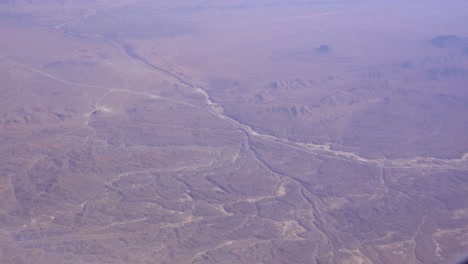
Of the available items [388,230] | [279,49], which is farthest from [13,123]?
[279,49]

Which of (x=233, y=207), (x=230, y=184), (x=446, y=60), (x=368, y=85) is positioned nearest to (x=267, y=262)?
(x=233, y=207)

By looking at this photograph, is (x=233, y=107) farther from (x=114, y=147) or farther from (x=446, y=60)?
(x=446, y=60)

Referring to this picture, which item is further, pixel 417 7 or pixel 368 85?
pixel 417 7

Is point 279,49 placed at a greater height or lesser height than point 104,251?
lesser

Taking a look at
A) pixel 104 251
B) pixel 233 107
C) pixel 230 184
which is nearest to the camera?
pixel 104 251

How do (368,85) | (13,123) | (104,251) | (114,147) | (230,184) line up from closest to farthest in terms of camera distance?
1. (104,251)
2. (230,184)
3. (114,147)
4. (13,123)
5. (368,85)

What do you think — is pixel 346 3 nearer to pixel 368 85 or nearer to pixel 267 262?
pixel 368 85
